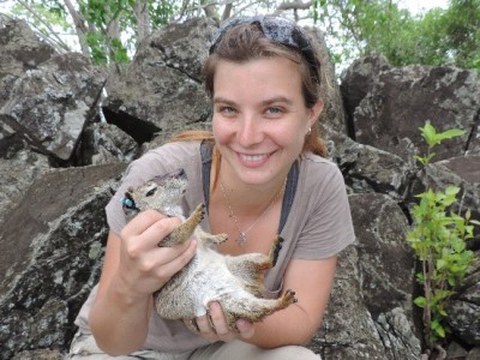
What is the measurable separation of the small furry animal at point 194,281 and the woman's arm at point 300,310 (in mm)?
351

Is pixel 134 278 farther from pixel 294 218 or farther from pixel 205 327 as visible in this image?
pixel 294 218

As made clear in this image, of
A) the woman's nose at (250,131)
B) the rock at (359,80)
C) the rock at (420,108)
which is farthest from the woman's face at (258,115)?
the rock at (359,80)

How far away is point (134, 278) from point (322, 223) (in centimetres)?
102

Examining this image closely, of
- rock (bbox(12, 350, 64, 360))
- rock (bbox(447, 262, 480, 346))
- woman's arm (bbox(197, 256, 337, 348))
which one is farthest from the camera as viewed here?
rock (bbox(447, 262, 480, 346))

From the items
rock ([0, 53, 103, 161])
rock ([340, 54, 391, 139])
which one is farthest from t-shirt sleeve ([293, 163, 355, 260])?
rock ([340, 54, 391, 139])

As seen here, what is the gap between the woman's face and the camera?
2.02m

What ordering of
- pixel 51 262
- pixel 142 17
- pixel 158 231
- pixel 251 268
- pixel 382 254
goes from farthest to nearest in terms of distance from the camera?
pixel 142 17, pixel 382 254, pixel 51 262, pixel 251 268, pixel 158 231

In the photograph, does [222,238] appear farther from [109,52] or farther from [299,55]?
[109,52]

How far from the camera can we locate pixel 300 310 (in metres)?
2.30

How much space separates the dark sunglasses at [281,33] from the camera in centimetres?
211

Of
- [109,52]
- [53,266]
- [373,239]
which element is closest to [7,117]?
[53,266]

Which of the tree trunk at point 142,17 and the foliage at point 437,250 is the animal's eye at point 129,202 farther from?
the tree trunk at point 142,17

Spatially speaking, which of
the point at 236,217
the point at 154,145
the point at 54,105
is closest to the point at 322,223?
the point at 236,217

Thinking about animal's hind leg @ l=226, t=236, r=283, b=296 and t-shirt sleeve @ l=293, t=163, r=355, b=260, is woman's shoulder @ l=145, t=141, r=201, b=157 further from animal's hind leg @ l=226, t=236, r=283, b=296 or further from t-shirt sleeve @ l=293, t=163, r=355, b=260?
animal's hind leg @ l=226, t=236, r=283, b=296
